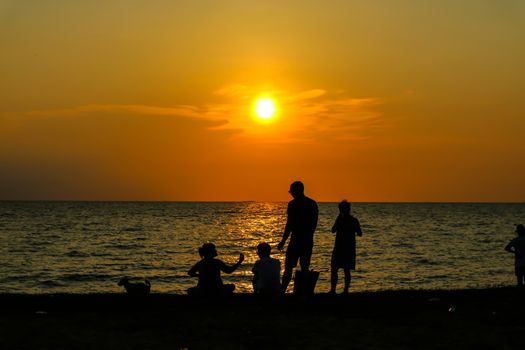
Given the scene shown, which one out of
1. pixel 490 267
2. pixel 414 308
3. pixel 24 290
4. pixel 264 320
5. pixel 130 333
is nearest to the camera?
pixel 130 333

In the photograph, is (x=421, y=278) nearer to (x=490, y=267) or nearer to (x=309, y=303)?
(x=490, y=267)

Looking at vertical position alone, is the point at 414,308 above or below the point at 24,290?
above

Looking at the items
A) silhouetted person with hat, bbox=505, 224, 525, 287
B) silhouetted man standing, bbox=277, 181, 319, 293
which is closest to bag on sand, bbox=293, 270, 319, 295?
silhouetted man standing, bbox=277, 181, 319, 293

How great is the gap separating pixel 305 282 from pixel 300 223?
1257 mm

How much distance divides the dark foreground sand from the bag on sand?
245mm

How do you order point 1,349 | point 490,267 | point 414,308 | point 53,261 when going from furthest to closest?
point 53,261 < point 490,267 < point 414,308 < point 1,349

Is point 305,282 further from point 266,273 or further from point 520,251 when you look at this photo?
point 520,251

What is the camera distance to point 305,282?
565 inches

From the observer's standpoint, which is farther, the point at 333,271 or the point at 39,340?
the point at 333,271

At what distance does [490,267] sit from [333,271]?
95.9 ft

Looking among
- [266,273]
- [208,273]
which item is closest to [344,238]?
[266,273]

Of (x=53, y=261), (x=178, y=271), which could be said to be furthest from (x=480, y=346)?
(x=53, y=261)

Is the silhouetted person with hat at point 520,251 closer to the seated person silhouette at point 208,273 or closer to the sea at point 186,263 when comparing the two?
the seated person silhouette at point 208,273

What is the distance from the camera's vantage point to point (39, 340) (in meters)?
10.1
